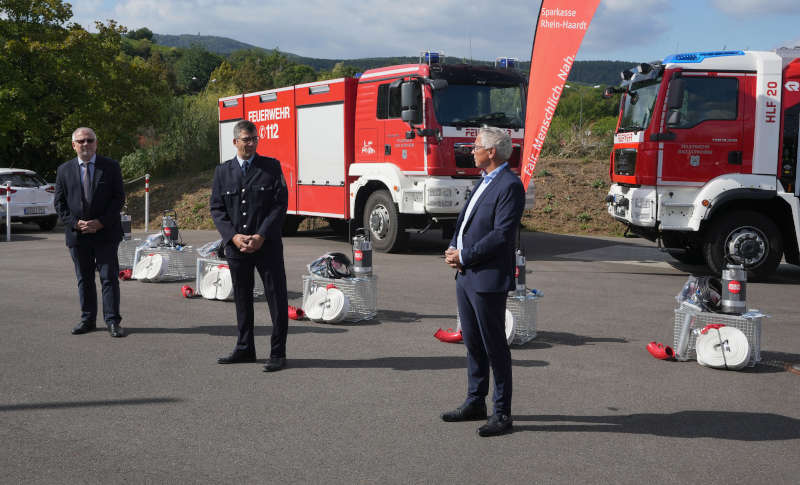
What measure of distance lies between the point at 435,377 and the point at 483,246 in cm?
178

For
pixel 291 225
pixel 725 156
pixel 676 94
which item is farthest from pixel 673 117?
pixel 291 225

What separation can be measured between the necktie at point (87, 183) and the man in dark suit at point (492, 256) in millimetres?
4172

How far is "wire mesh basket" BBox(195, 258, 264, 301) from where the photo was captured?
9195 mm

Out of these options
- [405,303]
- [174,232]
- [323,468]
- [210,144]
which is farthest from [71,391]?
[210,144]

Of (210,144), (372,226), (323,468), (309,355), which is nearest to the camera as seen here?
(323,468)

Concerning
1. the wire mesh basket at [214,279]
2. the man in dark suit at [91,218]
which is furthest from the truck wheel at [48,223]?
the man in dark suit at [91,218]

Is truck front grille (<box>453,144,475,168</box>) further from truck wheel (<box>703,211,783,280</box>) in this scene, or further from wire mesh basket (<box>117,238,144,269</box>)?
wire mesh basket (<box>117,238,144,269</box>)

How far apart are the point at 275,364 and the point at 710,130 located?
7.72 m

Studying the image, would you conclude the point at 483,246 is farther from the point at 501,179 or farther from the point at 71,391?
the point at 71,391

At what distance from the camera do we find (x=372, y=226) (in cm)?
1450

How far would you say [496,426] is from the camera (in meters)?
4.68

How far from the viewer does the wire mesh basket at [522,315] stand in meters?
7.13

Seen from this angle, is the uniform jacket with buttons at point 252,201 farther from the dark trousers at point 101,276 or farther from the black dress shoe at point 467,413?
the black dress shoe at point 467,413

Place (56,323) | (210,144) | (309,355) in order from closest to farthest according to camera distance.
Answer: (309,355) → (56,323) → (210,144)
